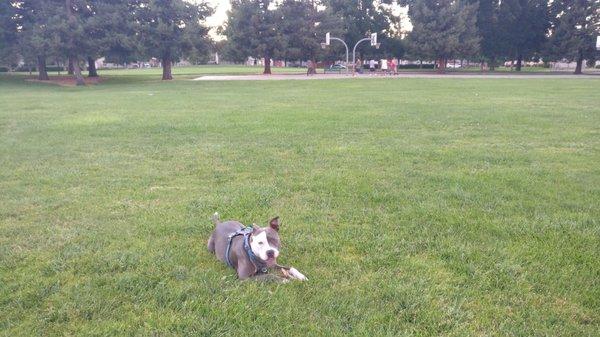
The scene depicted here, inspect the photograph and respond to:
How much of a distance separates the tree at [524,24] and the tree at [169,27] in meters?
35.4

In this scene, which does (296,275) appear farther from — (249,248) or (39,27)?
(39,27)

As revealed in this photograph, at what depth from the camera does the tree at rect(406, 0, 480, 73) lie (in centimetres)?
5053

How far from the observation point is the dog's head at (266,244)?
3.31 meters

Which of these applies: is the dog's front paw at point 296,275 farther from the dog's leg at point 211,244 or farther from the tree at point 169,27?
the tree at point 169,27

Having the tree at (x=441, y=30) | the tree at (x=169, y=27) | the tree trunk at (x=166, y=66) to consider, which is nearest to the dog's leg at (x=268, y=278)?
the tree at (x=169, y=27)

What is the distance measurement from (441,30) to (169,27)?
27.8 meters

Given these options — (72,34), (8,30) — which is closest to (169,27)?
(72,34)

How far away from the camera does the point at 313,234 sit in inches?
179

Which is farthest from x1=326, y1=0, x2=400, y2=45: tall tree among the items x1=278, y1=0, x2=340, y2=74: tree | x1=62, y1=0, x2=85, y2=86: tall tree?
x1=62, y1=0, x2=85, y2=86: tall tree

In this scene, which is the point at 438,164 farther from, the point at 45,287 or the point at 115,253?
the point at 45,287

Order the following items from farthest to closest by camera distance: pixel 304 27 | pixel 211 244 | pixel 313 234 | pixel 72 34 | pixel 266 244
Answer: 1. pixel 304 27
2. pixel 72 34
3. pixel 313 234
4. pixel 211 244
5. pixel 266 244

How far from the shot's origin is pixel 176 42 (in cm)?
3809

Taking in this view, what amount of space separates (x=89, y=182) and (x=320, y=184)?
2.92m

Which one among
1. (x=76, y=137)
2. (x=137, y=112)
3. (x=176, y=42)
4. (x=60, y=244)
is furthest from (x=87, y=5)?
(x=60, y=244)
